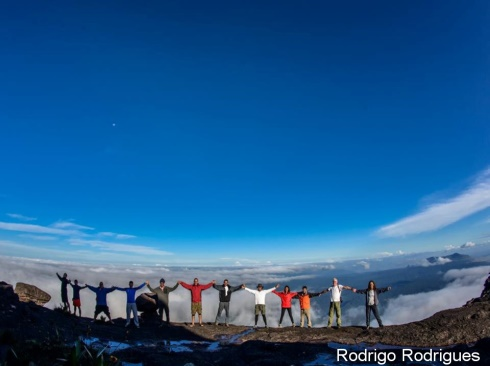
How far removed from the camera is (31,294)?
29.3 m

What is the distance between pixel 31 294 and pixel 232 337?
2169cm

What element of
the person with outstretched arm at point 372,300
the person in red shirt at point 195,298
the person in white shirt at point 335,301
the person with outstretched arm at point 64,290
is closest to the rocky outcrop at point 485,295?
the person with outstretched arm at point 372,300

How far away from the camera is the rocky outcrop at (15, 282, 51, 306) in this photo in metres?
28.8

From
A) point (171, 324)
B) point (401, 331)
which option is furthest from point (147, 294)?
point (401, 331)

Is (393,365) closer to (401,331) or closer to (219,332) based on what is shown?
(401,331)

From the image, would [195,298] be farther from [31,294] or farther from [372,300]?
[31,294]

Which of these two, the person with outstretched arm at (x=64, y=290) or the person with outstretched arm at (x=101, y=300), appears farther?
the person with outstretched arm at (x=64, y=290)

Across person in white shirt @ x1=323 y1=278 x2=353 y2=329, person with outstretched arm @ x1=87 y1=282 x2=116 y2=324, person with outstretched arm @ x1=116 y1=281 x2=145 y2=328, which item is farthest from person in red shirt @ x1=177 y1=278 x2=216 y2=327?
person in white shirt @ x1=323 y1=278 x2=353 y2=329

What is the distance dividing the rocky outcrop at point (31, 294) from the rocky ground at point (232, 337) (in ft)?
33.6

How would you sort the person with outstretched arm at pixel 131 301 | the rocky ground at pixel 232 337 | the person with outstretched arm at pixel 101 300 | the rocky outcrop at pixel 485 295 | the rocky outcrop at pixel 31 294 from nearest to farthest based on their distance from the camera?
the rocky ground at pixel 232 337 → the rocky outcrop at pixel 485 295 → the person with outstretched arm at pixel 131 301 → the person with outstretched arm at pixel 101 300 → the rocky outcrop at pixel 31 294

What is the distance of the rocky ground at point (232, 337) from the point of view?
1260 centimetres

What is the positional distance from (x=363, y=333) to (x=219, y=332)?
8.82 meters

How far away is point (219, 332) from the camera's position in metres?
20.4

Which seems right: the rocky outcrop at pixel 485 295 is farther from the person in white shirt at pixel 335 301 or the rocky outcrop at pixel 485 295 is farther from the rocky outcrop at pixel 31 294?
the rocky outcrop at pixel 31 294
